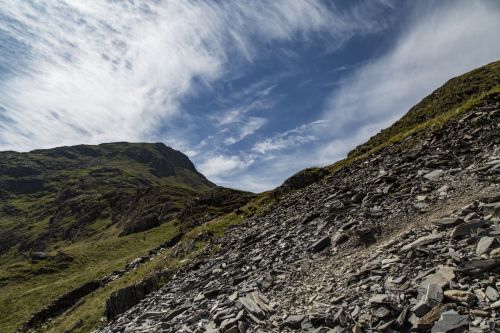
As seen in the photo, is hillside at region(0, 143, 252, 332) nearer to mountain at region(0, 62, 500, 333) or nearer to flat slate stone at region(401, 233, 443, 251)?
mountain at region(0, 62, 500, 333)

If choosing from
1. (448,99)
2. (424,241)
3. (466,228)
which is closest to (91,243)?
(448,99)

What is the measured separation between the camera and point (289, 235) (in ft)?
78.1

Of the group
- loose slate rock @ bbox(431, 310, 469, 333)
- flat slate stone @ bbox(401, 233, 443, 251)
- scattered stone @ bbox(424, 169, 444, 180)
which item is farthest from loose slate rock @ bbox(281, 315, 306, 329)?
scattered stone @ bbox(424, 169, 444, 180)

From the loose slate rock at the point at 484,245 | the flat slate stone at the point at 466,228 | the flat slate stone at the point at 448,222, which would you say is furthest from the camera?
the flat slate stone at the point at 448,222

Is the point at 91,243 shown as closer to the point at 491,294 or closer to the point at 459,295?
the point at 459,295

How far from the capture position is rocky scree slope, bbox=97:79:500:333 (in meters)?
10.5

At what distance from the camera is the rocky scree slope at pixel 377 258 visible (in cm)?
1054

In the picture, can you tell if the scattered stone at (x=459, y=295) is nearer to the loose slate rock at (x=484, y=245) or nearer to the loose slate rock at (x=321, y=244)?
the loose slate rock at (x=484, y=245)

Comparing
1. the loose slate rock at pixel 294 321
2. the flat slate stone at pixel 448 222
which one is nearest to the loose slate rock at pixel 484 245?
the flat slate stone at pixel 448 222

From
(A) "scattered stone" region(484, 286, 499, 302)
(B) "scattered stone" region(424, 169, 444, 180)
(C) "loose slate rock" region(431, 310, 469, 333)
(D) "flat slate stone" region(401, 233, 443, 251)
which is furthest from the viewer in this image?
(B) "scattered stone" region(424, 169, 444, 180)

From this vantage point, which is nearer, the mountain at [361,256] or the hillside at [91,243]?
the mountain at [361,256]

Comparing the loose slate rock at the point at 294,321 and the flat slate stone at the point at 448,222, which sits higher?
the flat slate stone at the point at 448,222

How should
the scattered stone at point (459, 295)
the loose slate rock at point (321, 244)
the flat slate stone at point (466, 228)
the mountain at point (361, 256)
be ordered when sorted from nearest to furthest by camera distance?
the scattered stone at point (459, 295) → the mountain at point (361, 256) → the flat slate stone at point (466, 228) → the loose slate rock at point (321, 244)

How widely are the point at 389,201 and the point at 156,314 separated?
1474 cm
